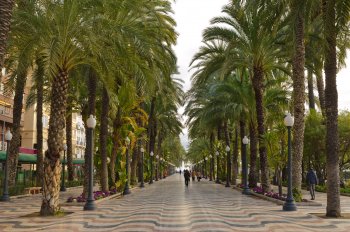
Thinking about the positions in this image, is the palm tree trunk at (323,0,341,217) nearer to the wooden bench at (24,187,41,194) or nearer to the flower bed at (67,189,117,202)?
the flower bed at (67,189,117,202)

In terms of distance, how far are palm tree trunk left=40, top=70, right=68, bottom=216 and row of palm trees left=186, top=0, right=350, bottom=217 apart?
7.33 meters

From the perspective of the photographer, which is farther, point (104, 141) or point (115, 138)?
point (115, 138)

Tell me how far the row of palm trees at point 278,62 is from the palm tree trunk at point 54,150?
7.33 m

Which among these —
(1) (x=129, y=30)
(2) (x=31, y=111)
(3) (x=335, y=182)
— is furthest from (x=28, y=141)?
(3) (x=335, y=182)

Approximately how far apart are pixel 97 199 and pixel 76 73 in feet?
22.4

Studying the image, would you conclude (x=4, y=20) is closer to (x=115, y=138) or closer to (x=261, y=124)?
(x=115, y=138)

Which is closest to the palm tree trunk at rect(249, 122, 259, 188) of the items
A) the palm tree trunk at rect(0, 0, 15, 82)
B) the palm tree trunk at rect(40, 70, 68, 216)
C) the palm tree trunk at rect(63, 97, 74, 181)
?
the palm tree trunk at rect(63, 97, 74, 181)

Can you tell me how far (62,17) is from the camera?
14.2 metres

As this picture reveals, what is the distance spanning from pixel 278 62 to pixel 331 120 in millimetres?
11874

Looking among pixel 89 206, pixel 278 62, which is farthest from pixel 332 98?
pixel 278 62

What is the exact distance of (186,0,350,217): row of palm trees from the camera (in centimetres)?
1391

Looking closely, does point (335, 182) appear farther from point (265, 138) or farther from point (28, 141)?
point (28, 141)

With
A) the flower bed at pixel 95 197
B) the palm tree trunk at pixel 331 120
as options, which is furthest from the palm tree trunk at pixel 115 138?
the palm tree trunk at pixel 331 120

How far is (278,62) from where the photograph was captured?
25328 millimetres
